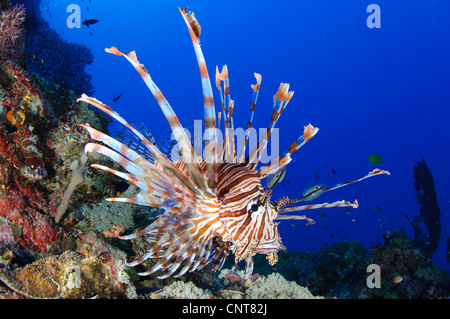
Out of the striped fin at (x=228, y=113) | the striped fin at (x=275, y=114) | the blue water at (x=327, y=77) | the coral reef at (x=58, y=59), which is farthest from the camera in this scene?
the blue water at (x=327, y=77)

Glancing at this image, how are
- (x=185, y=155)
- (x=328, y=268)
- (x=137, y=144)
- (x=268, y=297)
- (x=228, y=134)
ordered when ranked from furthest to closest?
1. (x=328, y=268)
2. (x=137, y=144)
3. (x=228, y=134)
4. (x=268, y=297)
5. (x=185, y=155)

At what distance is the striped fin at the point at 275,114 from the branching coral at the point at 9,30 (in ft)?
14.6

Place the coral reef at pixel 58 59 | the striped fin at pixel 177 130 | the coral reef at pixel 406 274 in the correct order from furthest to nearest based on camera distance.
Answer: the coral reef at pixel 58 59
the coral reef at pixel 406 274
the striped fin at pixel 177 130

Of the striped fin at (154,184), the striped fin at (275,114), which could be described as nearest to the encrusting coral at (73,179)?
the striped fin at (154,184)

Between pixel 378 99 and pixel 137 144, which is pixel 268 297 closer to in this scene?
pixel 137 144

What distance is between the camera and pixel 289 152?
8.85 ft

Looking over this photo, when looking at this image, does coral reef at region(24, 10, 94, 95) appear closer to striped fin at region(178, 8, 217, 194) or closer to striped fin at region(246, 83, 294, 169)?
striped fin at region(246, 83, 294, 169)

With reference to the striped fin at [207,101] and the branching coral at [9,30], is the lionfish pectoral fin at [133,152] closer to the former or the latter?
the striped fin at [207,101]

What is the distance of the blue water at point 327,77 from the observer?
6769 cm

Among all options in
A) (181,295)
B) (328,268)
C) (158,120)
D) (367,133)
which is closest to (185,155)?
(181,295)

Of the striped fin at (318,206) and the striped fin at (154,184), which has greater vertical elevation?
the striped fin at (154,184)

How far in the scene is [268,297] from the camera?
2.94 meters

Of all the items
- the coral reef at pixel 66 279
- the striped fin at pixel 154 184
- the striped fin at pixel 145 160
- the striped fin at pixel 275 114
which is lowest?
the coral reef at pixel 66 279

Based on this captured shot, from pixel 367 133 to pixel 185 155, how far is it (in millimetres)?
89838
